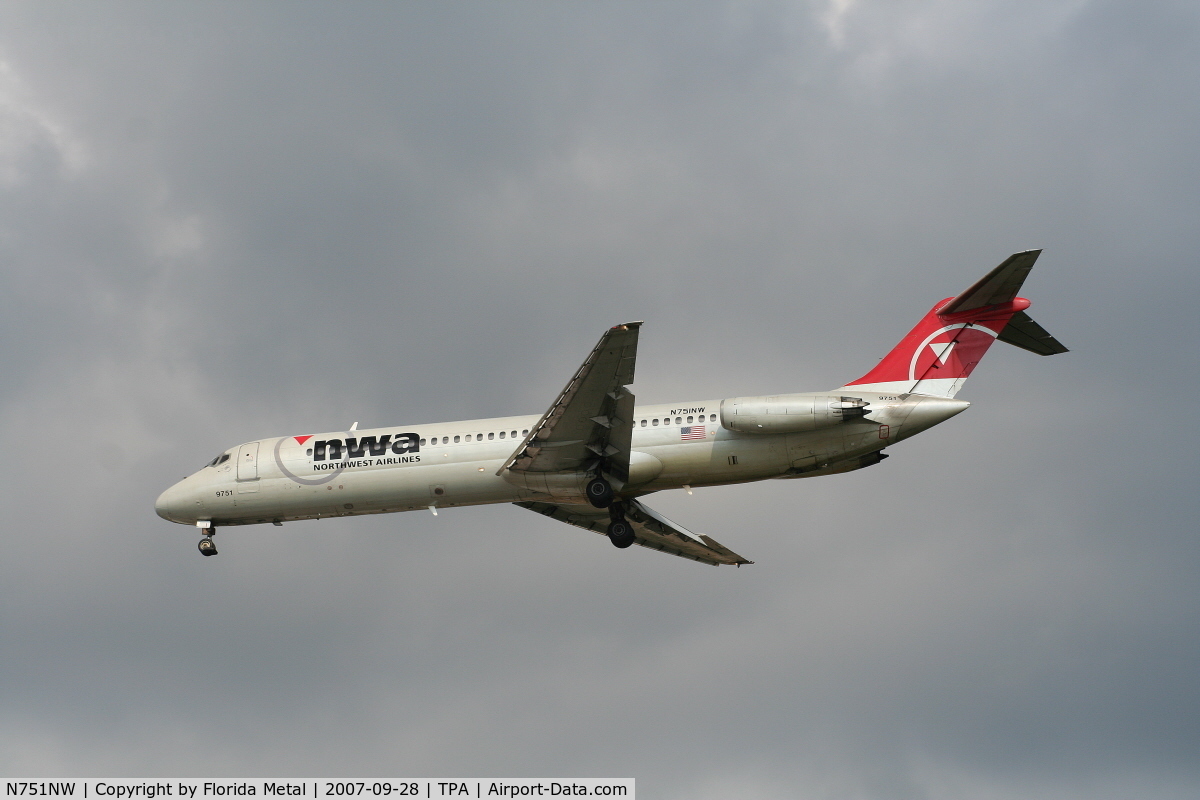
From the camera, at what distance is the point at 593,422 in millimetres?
30531

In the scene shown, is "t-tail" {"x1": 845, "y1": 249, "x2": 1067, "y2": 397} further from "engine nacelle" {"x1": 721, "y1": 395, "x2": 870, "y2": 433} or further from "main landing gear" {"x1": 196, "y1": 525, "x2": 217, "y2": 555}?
"main landing gear" {"x1": 196, "y1": 525, "x2": 217, "y2": 555}

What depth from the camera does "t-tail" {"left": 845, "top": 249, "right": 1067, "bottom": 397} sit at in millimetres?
31359

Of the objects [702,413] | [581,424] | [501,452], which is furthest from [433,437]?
[702,413]

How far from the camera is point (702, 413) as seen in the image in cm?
3142

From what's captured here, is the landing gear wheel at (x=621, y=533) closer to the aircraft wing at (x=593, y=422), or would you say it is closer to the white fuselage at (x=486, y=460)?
the white fuselage at (x=486, y=460)

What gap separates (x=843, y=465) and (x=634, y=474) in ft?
17.8

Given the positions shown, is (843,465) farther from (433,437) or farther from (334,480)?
(334,480)

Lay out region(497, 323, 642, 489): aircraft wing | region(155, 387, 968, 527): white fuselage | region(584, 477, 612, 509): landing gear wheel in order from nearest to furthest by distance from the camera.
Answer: region(497, 323, 642, 489): aircraft wing
region(155, 387, 968, 527): white fuselage
region(584, 477, 612, 509): landing gear wheel

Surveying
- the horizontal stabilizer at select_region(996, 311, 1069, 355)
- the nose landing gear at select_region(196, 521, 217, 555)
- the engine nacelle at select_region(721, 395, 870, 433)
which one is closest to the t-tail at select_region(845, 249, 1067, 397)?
the horizontal stabilizer at select_region(996, 311, 1069, 355)

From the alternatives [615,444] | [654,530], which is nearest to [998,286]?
[615,444]

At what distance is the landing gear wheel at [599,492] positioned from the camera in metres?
31.7

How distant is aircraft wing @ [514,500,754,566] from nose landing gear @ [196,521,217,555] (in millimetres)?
9171

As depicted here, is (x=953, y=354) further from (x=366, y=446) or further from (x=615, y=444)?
(x=366, y=446)

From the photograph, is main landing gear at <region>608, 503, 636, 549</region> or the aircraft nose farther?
the aircraft nose
